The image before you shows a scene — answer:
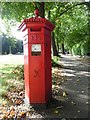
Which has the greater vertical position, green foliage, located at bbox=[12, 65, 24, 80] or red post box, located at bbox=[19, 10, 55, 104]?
red post box, located at bbox=[19, 10, 55, 104]

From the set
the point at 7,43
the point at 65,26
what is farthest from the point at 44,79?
the point at 7,43

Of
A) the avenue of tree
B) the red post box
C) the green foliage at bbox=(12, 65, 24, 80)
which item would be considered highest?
the avenue of tree

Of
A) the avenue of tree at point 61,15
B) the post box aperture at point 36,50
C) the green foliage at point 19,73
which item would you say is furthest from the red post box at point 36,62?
the avenue of tree at point 61,15

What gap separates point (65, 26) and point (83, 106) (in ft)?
111

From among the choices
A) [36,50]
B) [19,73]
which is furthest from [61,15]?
[36,50]

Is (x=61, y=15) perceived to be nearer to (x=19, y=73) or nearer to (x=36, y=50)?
(x=19, y=73)

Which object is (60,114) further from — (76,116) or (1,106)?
(1,106)

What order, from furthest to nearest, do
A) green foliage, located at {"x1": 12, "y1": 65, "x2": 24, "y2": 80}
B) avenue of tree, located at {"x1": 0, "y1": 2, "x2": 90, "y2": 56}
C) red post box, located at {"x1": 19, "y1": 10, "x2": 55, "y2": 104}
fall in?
avenue of tree, located at {"x1": 0, "y1": 2, "x2": 90, "y2": 56} → green foliage, located at {"x1": 12, "y1": 65, "x2": 24, "y2": 80} → red post box, located at {"x1": 19, "y1": 10, "x2": 55, "y2": 104}

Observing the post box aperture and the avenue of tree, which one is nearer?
the post box aperture

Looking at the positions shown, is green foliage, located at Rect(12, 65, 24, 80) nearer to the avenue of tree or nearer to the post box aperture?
the avenue of tree

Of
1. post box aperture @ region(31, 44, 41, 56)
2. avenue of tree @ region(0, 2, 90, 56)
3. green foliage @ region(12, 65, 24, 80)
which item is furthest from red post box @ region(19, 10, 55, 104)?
avenue of tree @ region(0, 2, 90, 56)

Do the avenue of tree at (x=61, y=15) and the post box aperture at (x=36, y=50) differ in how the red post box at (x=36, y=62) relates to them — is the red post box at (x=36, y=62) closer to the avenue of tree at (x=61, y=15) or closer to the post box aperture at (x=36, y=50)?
the post box aperture at (x=36, y=50)

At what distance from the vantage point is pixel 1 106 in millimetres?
6672

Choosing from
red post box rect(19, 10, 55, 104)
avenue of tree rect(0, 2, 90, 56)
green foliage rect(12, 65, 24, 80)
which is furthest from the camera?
avenue of tree rect(0, 2, 90, 56)
